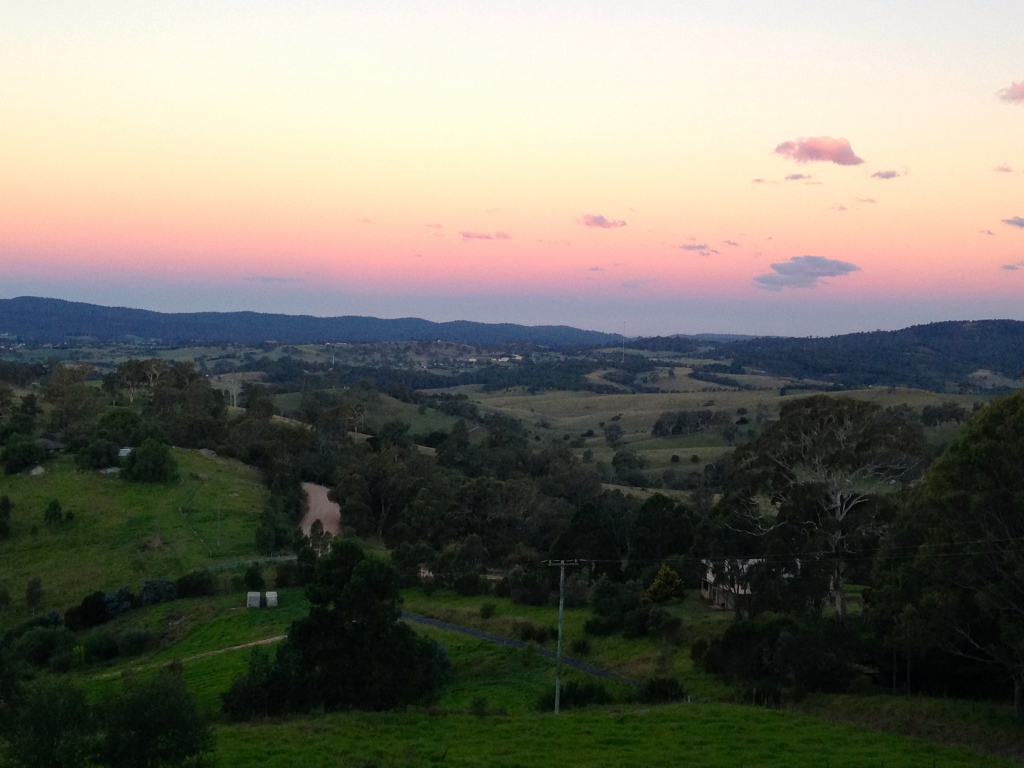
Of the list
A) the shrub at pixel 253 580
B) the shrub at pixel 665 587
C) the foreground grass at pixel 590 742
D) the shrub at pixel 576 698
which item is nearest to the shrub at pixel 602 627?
the shrub at pixel 665 587

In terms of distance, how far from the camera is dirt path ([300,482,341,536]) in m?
70.9

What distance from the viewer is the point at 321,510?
74.2 metres

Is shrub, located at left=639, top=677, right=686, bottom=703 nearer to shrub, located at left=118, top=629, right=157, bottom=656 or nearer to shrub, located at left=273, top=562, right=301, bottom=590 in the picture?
shrub, located at left=118, top=629, right=157, bottom=656

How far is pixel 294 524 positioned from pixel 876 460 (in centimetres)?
4485

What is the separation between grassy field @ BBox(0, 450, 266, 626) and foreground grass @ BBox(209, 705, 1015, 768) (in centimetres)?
2973

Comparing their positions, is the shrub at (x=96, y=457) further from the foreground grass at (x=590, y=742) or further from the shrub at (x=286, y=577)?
the foreground grass at (x=590, y=742)

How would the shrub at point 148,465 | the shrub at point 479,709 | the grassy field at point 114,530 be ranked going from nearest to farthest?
the shrub at point 479,709 → the grassy field at point 114,530 → the shrub at point 148,465

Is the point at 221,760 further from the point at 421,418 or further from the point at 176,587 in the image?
the point at 421,418

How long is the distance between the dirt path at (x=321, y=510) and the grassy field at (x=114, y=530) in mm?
4045

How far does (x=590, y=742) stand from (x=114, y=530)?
43.8 metres

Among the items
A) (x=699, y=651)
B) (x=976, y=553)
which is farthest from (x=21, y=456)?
(x=976, y=553)

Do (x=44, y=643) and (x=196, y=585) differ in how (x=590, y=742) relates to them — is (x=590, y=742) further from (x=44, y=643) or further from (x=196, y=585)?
(x=196, y=585)

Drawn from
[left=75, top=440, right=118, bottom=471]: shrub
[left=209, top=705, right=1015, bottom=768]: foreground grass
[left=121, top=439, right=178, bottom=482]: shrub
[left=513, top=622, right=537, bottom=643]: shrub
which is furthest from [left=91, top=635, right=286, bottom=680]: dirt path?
[left=75, top=440, right=118, bottom=471]: shrub

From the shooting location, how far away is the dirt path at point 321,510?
233 feet
